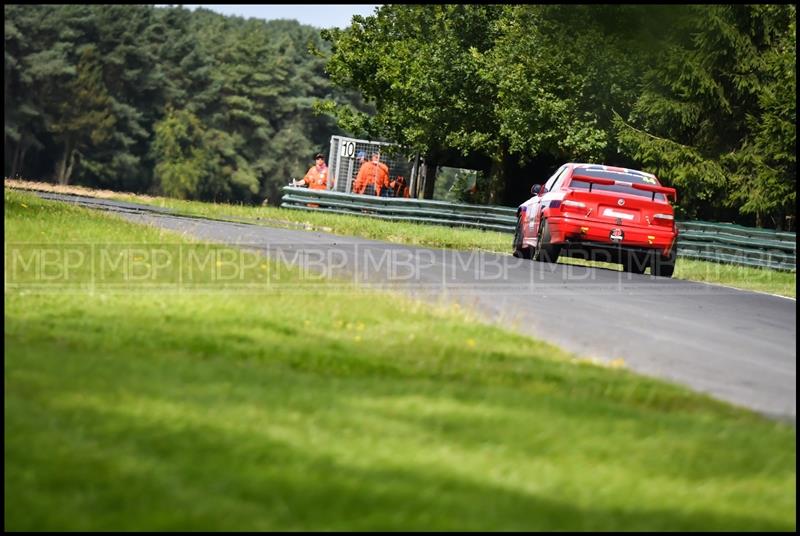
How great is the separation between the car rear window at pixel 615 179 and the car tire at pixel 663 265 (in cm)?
91

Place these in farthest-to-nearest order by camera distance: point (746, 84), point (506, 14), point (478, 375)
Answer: point (506, 14) → point (746, 84) → point (478, 375)

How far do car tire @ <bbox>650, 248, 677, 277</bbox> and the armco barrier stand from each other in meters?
6.62

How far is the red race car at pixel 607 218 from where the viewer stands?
2169 cm

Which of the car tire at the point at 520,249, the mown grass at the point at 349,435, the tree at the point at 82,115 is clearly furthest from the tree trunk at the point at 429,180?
the tree at the point at 82,115

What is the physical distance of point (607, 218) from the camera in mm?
21734

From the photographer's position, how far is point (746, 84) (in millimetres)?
37469

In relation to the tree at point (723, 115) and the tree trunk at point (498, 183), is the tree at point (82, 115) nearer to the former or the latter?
the tree trunk at point (498, 183)

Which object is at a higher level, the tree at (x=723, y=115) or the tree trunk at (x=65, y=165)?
the tree at (x=723, y=115)

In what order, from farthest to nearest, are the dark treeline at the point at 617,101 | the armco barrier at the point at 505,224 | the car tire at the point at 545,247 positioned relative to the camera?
the dark treeline at the point at 617,101
the armco barrier at the point at 505,224
the car tire at the point at 545,247

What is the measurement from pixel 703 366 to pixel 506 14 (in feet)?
111

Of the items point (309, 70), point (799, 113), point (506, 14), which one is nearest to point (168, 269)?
point (799, 113)

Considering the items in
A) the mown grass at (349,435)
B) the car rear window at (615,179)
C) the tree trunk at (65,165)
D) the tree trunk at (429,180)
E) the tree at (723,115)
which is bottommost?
the tree trunk at (65,165)

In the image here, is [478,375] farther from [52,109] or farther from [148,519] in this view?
[52,109]

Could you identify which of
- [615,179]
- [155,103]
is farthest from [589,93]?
[155,103]
